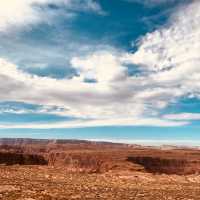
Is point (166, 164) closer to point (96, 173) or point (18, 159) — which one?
point (18, 159)

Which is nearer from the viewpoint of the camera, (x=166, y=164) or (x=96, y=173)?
(x=96, y=173)

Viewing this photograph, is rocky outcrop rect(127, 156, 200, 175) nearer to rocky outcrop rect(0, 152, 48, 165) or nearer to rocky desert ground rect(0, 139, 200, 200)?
rocky desert ground rect(0, 139, 200, 200)

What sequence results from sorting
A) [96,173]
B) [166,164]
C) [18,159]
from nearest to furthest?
[96,173] → [18,159] → [166,164]

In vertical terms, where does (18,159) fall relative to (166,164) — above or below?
below

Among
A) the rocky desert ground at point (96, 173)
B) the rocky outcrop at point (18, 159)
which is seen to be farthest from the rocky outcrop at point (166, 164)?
the rocky outcrop at point (18, 159)

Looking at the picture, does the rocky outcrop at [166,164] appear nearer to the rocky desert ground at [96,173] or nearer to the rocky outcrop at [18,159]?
the rocky desert ground at [96,173]

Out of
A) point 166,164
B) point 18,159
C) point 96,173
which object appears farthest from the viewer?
point 166,164

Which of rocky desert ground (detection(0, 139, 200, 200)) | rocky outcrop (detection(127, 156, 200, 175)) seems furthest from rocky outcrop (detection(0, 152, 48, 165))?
rocky outcrop (detection(127, 156, 200, 175))

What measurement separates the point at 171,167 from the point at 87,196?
87.1 metres

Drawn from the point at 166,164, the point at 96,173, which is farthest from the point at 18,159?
the point at 96,173

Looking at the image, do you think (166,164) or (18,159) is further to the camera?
(166,164)

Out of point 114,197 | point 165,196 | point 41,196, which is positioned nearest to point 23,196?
point 41,196

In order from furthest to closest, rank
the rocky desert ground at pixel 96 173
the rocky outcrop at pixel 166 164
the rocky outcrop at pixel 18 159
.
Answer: the rocky outcrop at pixel 166 164 → the rocky outcrop at pixel 18 159 → the rocky desert ground at pixel 96 173

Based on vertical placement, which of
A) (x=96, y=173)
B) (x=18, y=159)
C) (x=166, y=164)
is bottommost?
(x=96, y=173)
